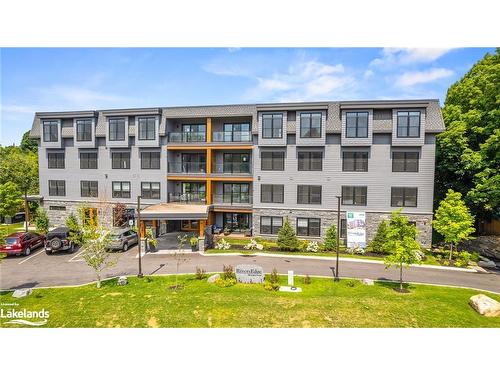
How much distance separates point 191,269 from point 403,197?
18.6m

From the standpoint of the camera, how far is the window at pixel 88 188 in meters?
29.3

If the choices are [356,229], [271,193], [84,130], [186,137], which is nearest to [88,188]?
[84,130]

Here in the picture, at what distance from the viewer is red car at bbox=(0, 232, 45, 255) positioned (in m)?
20.8

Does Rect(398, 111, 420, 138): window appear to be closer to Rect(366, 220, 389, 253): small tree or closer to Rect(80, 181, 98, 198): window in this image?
Rect(366, 220, 389, 253): small tree

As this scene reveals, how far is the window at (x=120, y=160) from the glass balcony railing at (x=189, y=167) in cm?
482

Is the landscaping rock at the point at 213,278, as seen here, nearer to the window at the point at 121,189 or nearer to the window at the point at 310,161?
the window at the point at 310,161

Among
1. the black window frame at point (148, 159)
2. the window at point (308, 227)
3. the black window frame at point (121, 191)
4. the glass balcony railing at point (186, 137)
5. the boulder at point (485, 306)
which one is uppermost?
the glass balcony railing at point (186, 137)

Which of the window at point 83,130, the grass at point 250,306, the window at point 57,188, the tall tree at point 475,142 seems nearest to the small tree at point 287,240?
the grass at point 250,306

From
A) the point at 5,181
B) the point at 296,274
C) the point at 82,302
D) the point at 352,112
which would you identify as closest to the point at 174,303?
the point at 82,302

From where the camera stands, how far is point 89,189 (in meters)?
29.5

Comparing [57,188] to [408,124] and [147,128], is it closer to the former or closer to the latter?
[147,128]

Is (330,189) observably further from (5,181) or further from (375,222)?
(5,181)

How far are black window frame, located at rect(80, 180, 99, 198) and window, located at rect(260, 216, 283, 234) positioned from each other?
18.4m

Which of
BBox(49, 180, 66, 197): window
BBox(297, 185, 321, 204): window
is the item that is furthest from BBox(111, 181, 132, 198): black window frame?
BBox(297, 185, 321, 204): window
